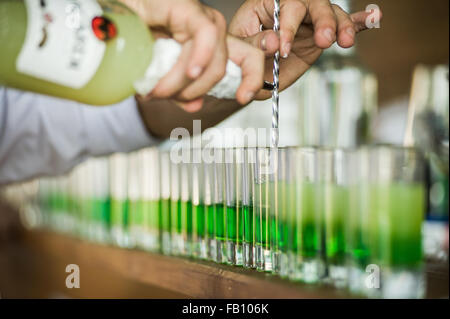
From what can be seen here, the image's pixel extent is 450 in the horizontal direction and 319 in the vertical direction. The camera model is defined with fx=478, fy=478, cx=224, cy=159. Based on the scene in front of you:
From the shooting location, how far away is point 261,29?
643mm

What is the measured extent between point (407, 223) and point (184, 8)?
384mm

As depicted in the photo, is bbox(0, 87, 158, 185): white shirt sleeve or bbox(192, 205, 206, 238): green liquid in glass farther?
bbox(0, 87, 158, 185): white shirt sleeve

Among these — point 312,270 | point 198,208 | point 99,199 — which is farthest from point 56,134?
point 312,270

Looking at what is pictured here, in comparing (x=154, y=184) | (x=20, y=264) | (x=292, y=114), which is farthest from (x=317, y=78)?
(x=20, y=264)

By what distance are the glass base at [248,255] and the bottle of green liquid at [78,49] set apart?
23 cm

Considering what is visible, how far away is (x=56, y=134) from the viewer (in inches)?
38.1

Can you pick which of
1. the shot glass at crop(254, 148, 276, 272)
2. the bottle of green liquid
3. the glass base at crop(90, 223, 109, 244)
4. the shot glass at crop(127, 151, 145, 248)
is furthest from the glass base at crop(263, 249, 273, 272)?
the glass base at crop(90, 223, 109, 244)

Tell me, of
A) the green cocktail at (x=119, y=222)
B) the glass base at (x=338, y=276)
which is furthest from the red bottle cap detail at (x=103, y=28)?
the green cocktail at (x=119, y=222)

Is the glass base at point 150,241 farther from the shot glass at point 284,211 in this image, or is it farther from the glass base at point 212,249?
the shot glass at point 284,211

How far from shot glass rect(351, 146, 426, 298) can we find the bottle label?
36 centimetres

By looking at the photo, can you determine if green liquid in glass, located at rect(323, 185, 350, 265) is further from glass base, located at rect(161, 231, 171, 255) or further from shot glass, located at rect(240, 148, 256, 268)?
glass base, located at rect(161, 231, 171, 255)

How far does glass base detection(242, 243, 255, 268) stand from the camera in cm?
64

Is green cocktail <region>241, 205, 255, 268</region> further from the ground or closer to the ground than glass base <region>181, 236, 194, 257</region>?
further from the ground

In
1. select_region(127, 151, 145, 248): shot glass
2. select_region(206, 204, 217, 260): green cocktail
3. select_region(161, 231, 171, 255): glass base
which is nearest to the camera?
select_region(206, 204, 217, 260): green cocktail
